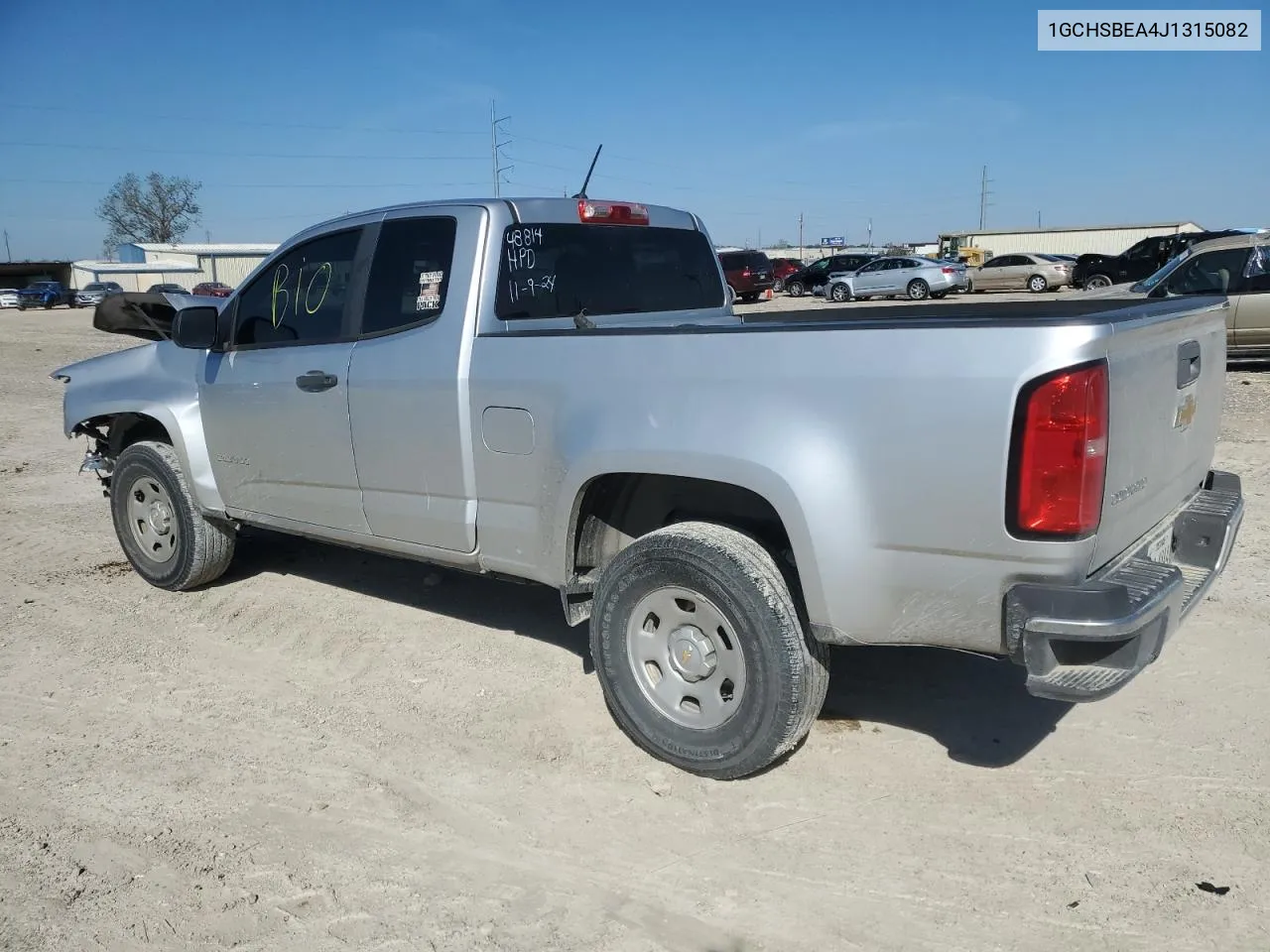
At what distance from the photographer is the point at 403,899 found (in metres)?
2.97

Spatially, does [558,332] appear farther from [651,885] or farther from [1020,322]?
[651,885]

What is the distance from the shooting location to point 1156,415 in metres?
3.09

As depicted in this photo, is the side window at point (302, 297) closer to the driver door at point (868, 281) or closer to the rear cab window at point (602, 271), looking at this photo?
the rear cab window at point (602, 271)

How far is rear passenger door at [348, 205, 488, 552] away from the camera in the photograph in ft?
13.2

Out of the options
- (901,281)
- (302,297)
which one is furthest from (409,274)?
(901,281)

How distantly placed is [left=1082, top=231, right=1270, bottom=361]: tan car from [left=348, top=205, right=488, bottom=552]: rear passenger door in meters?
10.0

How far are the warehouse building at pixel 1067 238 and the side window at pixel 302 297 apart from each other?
190 feet

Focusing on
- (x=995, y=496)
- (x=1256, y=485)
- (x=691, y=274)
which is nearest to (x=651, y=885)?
(x=995, y=496)

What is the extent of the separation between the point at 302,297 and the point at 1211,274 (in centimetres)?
1183

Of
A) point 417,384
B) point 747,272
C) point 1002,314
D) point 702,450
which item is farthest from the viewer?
point 747,272

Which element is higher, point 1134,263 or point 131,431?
point 1134,263

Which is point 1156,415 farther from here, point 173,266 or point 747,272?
point 173,266

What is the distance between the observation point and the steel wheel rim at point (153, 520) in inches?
223

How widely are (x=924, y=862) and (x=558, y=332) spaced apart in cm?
212
